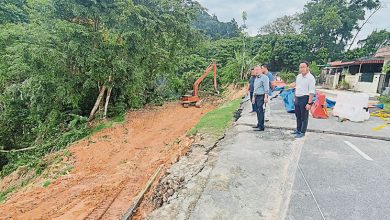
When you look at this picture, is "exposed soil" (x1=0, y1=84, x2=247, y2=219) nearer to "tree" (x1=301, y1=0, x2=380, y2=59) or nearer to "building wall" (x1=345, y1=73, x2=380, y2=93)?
"building wall" (x1=345, y1=73, x2=380, y2=93)

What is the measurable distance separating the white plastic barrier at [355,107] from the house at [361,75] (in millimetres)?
13291

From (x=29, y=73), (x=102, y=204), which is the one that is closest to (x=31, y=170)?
(x=29, y=73)

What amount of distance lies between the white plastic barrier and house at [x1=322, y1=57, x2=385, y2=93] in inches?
523

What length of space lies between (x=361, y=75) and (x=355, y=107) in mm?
15523

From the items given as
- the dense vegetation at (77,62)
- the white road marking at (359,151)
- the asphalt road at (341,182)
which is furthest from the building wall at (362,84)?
the white road marking at (359,151)

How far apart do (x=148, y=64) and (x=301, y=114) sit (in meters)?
8.18

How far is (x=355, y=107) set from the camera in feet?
25.8

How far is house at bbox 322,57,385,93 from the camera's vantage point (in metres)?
19.0

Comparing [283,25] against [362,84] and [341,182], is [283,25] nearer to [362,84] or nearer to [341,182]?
[362,84]

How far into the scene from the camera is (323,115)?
8219 millimetres

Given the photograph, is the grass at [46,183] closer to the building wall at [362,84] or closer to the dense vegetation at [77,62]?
the dense vegetation at [77,62]

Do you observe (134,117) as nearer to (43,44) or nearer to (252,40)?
(43,44)

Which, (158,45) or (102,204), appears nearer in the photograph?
(102,204)

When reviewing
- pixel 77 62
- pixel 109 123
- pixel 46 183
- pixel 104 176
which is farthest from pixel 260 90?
pixel 109 123
